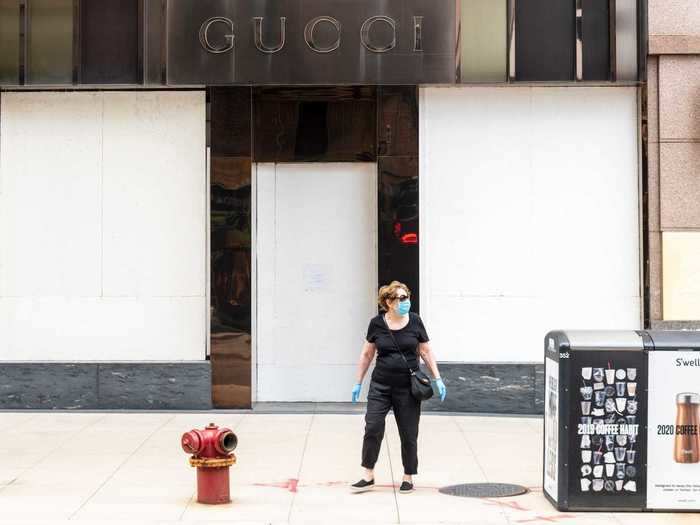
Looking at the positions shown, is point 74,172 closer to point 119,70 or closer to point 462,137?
point 119,70

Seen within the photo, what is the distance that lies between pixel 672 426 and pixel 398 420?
224 cm

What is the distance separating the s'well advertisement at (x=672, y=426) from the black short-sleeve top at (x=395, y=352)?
2.00 m

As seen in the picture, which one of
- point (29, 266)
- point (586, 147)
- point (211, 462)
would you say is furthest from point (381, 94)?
point (211, 462)

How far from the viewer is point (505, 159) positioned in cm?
1480

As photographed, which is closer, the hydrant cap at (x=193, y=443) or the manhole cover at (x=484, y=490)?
the hydrant cap at (x=193, y=443)

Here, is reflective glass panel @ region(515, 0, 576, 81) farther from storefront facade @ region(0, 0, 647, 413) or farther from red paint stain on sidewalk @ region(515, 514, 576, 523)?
red paint stain on sidewalk @ region(515, 514, 576, 523)

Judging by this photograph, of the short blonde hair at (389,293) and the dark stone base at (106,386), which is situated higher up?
the short blonde hair at (389,293)

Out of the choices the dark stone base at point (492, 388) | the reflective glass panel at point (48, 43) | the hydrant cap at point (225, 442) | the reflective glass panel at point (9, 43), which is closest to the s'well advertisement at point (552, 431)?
the hydrant cap at point (225, 442)

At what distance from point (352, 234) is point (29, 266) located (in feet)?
13.8

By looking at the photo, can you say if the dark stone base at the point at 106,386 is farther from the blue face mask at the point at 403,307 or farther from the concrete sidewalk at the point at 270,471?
the blue face mask at the point at 403,307

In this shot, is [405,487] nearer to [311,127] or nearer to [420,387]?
[420,387]

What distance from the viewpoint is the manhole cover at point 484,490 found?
9570 millimetres

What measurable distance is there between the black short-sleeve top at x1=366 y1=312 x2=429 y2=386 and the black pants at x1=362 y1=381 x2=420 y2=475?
8cm

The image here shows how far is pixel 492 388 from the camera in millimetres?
14594
